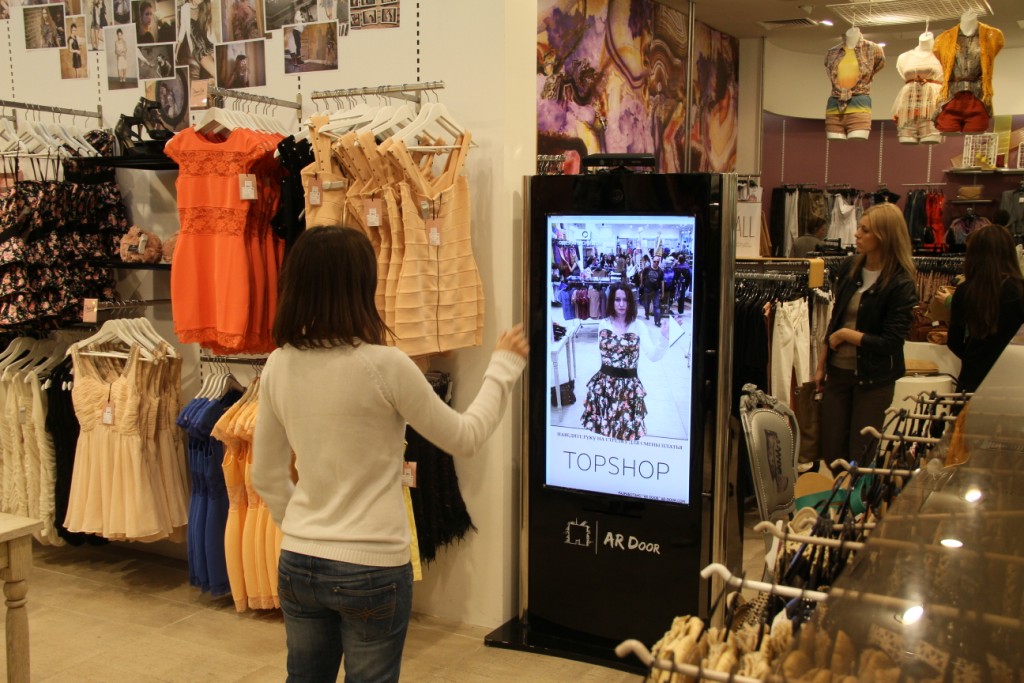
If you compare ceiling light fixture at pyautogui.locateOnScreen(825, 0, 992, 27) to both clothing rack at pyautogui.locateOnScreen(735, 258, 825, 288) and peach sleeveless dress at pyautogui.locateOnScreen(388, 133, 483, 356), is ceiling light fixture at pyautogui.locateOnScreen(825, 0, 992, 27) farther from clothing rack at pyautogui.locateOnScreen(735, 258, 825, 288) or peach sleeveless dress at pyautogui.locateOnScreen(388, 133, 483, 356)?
peach sleeveless dress at pyautogui.locateOnScreen(388, 133, 483, 356)

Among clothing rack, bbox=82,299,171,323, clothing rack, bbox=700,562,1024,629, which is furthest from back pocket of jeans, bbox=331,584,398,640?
clothing rack, bbox=82,299,171,323

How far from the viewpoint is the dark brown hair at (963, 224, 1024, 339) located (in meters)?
4.71

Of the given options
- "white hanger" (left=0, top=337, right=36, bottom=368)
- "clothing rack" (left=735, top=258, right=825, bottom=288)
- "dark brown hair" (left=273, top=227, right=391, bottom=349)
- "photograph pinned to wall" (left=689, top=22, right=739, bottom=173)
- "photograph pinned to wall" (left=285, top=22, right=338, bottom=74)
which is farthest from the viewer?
"photograph pinned to wall" (left=689, top=22, right=739, bottom=173)

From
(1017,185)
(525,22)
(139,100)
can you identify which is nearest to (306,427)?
(525,22)

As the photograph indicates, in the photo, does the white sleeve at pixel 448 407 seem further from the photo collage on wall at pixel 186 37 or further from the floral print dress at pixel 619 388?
the photo collage on wall at pixel 186 37

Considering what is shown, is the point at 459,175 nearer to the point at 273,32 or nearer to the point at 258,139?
the point at 258,139

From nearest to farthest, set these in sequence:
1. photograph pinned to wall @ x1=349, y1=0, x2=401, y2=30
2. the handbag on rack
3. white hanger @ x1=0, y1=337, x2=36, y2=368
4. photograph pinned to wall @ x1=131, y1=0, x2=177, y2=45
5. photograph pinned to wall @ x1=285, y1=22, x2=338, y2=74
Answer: the handbag on rack → photograph pinned to wall @ x1=349, y1=0, x2=401, y2=30 → photograph pinned to wall @ x1=285, y1=22, x2=338, y2=74 → photograph pinned to wall @ x1=131, y1=0, x2=177, y2=45 → white hanger @ x1=0, y1=337, x2=36, y2=368

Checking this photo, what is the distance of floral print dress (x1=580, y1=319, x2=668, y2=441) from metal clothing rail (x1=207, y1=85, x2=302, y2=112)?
162cm

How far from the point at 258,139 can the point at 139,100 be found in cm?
109

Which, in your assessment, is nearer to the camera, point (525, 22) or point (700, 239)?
point (700, 239)

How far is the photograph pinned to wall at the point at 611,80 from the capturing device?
19.5 ft

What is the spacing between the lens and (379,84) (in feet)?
12.2

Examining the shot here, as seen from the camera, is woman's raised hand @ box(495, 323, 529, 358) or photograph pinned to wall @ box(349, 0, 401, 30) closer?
woman's raised hand @ box(495, 323, 529, 358)

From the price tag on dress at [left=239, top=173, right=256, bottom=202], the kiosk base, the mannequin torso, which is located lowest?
the kiosk base
